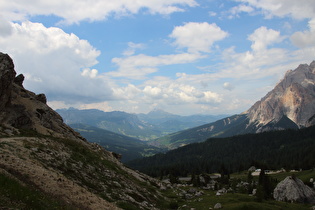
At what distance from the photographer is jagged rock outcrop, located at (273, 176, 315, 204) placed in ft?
245

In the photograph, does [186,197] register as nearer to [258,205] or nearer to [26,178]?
[258,205]

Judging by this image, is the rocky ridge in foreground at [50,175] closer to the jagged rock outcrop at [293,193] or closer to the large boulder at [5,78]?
the large boulder at [5,78]

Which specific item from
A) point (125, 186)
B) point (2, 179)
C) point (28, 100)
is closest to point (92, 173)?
point (125, 186)

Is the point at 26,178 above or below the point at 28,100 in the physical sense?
below

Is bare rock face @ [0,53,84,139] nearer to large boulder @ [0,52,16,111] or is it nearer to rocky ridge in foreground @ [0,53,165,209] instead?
large boulder @ [0,52,16,111]

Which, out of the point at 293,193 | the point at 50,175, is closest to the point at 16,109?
the point at 50,175

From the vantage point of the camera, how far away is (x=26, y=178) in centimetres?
2703

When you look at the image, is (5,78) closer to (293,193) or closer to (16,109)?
(16,109)

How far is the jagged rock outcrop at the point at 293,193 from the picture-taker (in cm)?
7469

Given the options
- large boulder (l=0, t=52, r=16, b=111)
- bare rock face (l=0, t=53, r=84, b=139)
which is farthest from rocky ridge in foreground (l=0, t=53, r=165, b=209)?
bare rock face (l=0, t=53, r=84, b=139)

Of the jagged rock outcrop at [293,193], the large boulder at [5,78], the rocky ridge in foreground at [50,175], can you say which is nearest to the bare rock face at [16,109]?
the large boulder at [5,78]

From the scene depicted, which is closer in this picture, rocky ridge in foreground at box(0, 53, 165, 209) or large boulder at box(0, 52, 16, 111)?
rocky ridge in foreground at box(0, 53, 165, 209)

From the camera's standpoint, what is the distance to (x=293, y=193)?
75000 millimetres

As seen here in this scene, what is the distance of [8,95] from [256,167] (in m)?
186
